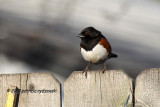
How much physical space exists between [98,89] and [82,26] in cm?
80

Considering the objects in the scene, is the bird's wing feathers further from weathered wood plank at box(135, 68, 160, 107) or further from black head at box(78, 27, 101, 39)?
weathered wood plank at box(135, 68, 160, 107)

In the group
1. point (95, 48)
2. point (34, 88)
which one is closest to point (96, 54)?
point (95, 48)

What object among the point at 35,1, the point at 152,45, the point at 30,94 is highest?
the point at 35,1

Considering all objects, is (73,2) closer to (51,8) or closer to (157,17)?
(51,8)

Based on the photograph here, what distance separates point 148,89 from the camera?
5.18 metres

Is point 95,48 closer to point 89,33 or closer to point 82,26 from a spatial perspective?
point 89,33

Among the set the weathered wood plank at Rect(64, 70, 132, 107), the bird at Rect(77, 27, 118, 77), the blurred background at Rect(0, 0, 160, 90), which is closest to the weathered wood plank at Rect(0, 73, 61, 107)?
the weathered wood plank at Rect(64, 70, 132, 107)

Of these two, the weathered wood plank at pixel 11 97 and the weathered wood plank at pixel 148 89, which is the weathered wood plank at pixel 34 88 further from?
the weathered wood plank at pixel 148 89

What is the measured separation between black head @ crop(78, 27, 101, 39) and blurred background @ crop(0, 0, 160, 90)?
0.11 ft

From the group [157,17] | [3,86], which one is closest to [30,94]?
[3,86]

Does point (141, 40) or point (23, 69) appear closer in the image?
point (141, 40)

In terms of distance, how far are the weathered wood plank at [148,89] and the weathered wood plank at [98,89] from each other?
0.28 ft

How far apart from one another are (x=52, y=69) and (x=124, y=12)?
2.62 ft

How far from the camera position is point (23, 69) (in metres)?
6.32
